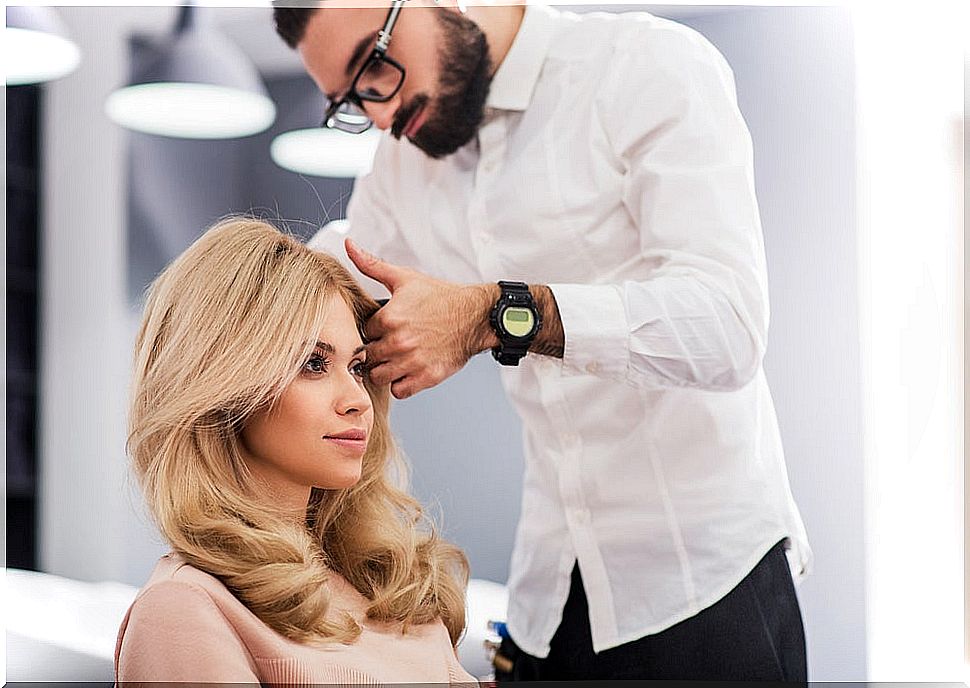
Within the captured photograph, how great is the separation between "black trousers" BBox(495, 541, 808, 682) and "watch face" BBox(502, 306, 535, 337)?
0.45 m

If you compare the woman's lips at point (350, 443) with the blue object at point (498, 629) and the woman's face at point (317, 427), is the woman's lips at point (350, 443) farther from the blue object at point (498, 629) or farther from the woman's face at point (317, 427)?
the blue object at point (498, 629)

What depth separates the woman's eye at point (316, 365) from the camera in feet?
5.68

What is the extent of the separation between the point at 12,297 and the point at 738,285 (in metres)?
1.24

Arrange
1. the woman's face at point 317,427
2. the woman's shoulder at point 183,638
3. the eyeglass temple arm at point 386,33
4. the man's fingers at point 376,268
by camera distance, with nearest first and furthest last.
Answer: the woman's shoulder at point 183,638, the woman's face at point 317,427, the man's fingers at point 376,268, the eyeglass temple arm at point 386,33

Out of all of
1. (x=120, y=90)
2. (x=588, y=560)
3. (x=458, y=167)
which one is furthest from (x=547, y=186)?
(x=120, y=90)

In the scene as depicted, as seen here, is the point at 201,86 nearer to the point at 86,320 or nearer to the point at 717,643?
the point at 86,320

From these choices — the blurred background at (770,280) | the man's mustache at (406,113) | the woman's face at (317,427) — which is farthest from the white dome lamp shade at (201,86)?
the woman's face at (317,427)

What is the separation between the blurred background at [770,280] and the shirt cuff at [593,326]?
236mm

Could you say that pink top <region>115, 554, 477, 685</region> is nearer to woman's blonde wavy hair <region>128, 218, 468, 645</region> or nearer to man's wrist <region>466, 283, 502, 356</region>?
woman's blonde wavy hair <region>128, 218, 468, 645</region>

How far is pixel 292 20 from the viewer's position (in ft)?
6.57

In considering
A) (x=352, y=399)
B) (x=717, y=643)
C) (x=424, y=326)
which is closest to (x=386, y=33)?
(x=424, y=326)

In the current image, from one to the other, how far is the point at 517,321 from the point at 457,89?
1.50 ft

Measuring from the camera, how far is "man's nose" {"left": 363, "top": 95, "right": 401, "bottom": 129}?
1.97 m

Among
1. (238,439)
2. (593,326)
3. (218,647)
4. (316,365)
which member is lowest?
(218,647)
